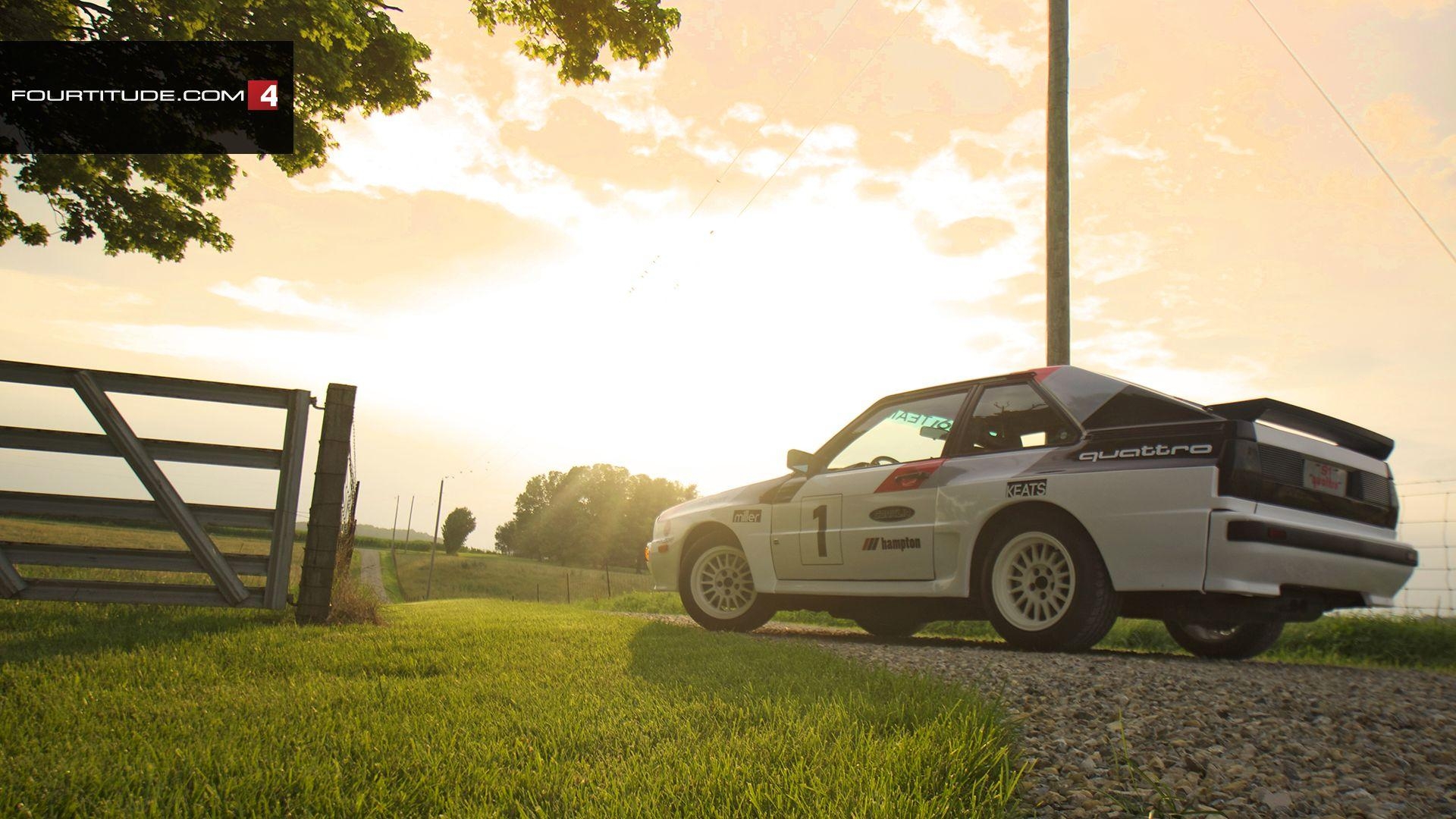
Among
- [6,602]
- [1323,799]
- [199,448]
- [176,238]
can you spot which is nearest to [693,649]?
[1323,799]

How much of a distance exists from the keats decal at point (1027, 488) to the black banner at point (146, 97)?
11722 mm

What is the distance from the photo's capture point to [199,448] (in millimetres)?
5613

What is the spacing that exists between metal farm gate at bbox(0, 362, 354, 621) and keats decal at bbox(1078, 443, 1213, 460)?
16.3 feet

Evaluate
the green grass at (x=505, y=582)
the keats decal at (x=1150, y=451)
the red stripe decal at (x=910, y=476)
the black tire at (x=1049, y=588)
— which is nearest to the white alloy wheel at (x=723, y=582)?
the red stripe decal at (x=910, y=476)

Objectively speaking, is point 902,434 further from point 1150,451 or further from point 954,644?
point 1150,451

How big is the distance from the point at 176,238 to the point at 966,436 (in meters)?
15.3

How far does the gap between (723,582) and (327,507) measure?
3.18 metres

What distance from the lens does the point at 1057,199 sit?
9.32m

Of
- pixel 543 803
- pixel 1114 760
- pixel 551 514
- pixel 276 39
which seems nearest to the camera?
pixel 543 803

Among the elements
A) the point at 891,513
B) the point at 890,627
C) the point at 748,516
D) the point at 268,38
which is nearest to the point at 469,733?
the point at 891,513

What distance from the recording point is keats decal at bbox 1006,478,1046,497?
504cm

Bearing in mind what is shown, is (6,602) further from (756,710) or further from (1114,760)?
(1114,760)

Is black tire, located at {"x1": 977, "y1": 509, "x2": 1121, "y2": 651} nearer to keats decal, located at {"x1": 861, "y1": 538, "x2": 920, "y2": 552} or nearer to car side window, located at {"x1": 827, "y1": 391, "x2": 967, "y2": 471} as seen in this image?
keats decal, located at {"x1": 861, "y1": 538, "x2": 920, "y2": 552}

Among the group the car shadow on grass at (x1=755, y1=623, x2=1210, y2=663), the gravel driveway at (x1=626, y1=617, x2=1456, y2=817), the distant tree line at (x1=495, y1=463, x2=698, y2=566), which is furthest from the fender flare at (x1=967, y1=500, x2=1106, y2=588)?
the distant tree line at (x1=495, y1=463, x2=698, y2=566)
